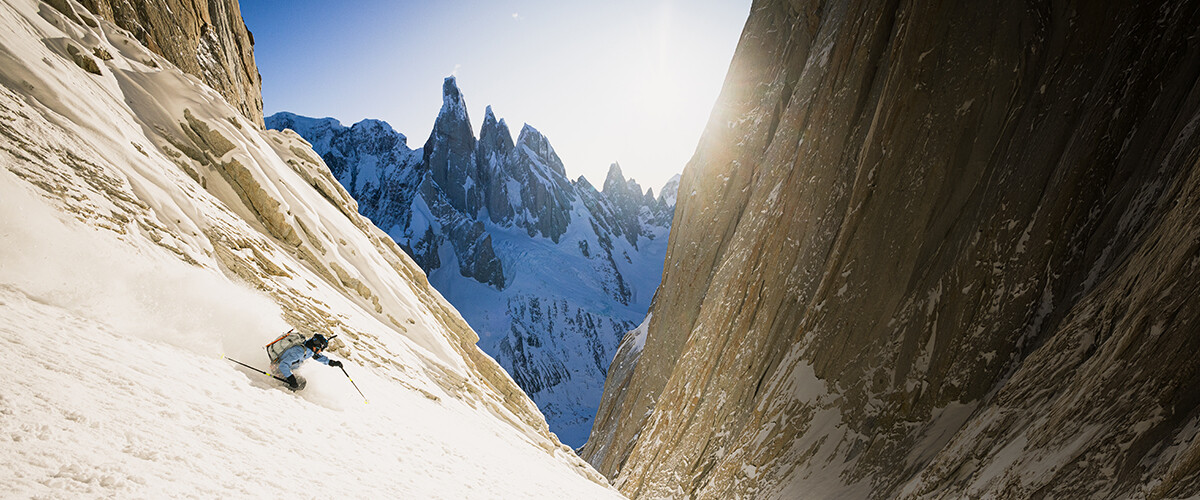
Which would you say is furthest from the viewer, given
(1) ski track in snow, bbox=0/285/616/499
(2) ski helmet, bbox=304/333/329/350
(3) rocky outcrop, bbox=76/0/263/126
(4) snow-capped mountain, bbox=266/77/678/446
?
(4) snow-capped mountain, bbox=266/77/678/446

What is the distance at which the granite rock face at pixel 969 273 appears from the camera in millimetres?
6843

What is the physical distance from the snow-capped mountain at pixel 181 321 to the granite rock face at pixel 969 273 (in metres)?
6.86

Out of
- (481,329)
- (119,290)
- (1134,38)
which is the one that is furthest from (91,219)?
(481,329)

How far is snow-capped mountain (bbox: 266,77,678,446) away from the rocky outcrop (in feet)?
241

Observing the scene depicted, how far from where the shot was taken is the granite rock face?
6843mm

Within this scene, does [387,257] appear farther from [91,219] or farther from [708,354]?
[708,354]

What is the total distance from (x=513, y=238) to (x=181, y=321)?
377ft

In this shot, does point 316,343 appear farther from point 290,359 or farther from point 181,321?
point 181,321

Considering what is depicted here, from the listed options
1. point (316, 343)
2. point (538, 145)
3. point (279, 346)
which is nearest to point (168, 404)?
point (279, 346)

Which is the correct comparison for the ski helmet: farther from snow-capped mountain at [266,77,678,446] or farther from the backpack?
snow-capped mountain at [266,77,678,446]

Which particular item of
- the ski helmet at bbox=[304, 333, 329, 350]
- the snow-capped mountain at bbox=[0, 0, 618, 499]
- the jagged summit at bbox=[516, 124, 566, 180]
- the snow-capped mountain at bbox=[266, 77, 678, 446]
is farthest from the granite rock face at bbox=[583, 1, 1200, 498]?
the jagged summit at bbox=[516, 124, 566, 180]

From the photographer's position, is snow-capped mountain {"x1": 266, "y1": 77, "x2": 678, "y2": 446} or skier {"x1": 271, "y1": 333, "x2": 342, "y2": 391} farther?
snow-capped mountain {"x1": 266, "y1": 77, "x2": 678, "y2": 446}

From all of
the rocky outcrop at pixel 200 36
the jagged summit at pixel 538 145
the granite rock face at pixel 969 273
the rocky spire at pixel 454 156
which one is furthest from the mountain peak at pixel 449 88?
the granite rock face at pixel 969 273

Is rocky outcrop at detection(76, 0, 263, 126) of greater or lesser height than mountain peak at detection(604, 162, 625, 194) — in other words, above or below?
below
